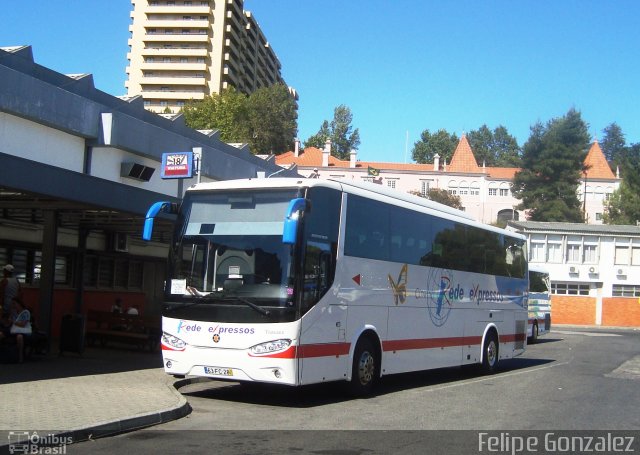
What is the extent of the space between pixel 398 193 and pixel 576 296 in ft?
161

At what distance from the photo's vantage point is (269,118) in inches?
3127

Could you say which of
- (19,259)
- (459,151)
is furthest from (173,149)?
(459,151)

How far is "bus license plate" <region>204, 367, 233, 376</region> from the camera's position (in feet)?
36.4

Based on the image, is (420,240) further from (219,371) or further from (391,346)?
(219,371)

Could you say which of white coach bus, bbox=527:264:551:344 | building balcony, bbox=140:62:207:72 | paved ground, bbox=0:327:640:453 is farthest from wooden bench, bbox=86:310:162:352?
building balcony, bbox=140:62:207:72

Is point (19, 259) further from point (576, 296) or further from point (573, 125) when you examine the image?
point (573, 125)

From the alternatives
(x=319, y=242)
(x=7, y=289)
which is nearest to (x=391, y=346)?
(x=319, y=242)

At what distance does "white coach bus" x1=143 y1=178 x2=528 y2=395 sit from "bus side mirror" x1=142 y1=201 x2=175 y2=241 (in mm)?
23

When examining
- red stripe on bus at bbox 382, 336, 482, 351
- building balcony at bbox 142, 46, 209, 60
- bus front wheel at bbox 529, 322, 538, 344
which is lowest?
bus front wheel at bbox 529, 322, 538, 344

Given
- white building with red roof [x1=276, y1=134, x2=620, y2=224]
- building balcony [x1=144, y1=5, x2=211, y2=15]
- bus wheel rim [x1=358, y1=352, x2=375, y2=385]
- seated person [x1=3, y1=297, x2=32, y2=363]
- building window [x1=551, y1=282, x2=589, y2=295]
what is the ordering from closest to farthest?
bus wheel rim [x1=358, y1=352, x2=375, y2=385] → seated person [x1=3, y1=297, x2=32, y2=363] → building window [x1=551, y1=282, x2=589, y2=295] → building balcony [x1=144, y1=5, x2=211, y2=15] → white building with red roof [x1=276, y1=134, x2=620, y2=224]

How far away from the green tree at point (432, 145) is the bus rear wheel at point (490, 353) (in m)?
115

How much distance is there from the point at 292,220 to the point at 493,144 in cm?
13937

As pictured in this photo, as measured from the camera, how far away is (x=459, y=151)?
112 metres

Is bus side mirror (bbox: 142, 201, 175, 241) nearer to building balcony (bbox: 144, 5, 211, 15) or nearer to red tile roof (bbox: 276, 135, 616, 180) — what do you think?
red tile roof (bbox: 276, 135, 616, 180)
